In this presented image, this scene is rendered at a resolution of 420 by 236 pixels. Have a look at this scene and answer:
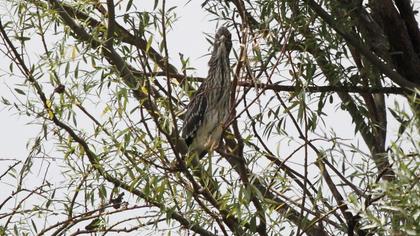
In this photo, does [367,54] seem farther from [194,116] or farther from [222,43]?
[194,116]

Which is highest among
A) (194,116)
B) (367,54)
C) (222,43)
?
(222,43)

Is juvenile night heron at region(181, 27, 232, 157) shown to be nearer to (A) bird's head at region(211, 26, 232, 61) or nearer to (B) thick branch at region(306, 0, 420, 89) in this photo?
(A) bird's head at region(211, 26, 232, 61)

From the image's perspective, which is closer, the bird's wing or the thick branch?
the thick branch

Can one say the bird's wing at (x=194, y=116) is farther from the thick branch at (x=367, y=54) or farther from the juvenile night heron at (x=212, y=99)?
the thick branch at (x=367, y=54)

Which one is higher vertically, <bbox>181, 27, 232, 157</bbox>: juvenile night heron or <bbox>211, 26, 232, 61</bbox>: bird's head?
<bbox>211, 26, 232, 61</bbox>: bird's head

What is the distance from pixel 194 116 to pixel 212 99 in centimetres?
11

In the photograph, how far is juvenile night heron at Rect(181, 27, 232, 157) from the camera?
4.71 metres

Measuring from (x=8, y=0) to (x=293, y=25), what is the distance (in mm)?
1054

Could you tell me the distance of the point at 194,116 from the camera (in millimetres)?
4777

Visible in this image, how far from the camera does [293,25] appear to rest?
151 inches

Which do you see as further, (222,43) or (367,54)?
(222,43)

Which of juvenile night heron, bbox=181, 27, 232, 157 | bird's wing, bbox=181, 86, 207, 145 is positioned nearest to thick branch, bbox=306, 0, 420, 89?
juvenile night heron, bbox=181, 27, 232, 157

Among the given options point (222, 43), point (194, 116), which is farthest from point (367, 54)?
point (194, 116)

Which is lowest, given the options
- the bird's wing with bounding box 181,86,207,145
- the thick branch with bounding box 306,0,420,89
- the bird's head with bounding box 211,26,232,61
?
the thick branch with bounding box 306,0,420,89
